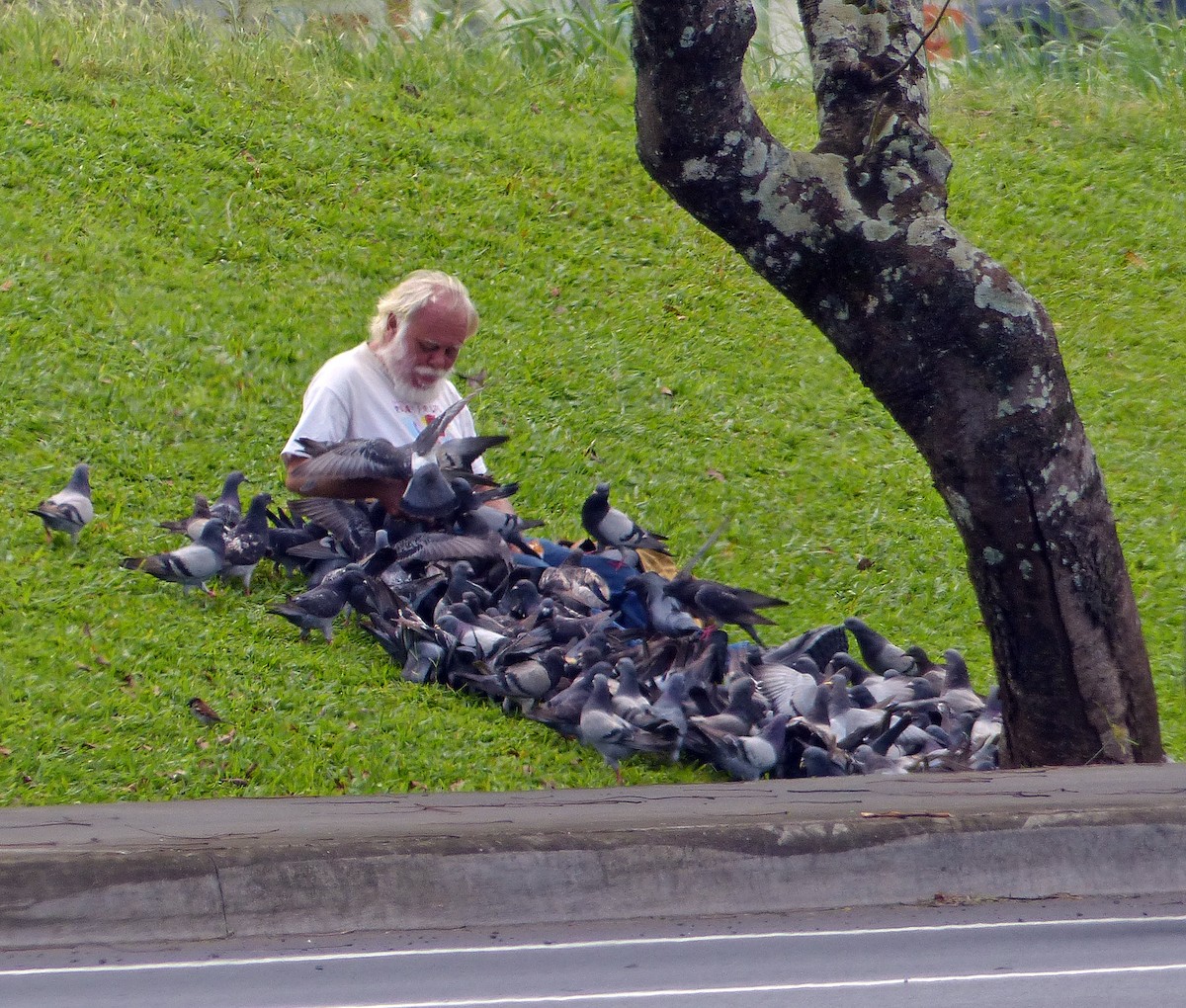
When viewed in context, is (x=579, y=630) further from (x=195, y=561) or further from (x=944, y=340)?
(x=944, y=340)

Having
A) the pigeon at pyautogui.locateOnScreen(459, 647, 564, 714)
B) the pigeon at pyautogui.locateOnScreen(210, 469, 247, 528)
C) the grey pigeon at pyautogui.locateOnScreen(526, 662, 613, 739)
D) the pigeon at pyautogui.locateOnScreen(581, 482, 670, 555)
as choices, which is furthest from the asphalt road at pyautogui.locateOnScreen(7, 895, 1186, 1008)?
the pigeon at pyautogui.locateOnScreen(210, 469, 247, 528)

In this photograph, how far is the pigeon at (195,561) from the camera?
22.3 feet

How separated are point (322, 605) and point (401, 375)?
115 centimetres

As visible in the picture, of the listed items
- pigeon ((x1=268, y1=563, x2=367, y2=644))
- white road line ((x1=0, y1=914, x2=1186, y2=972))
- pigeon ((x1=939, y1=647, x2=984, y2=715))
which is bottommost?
white road line ((x1=0, y1=914, x2=1186, y2=972))

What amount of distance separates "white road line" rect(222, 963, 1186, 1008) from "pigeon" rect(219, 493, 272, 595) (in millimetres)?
3478

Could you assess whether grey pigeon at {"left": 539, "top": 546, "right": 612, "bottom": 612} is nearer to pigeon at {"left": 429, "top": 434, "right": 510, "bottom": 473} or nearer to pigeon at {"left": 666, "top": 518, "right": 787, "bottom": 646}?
pigeon at {"left": 666, "top": 518, "right": 787, "bottom": 646}

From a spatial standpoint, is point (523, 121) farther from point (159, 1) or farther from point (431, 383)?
point (431, 383)

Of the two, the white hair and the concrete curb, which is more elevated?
the white hair

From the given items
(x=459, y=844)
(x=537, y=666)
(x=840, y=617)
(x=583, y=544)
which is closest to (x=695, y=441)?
(x=840, y=617)

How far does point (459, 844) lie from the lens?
4.32 metres

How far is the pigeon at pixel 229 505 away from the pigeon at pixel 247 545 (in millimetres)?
154

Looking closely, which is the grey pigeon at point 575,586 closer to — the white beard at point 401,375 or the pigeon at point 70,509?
the white beard at point 401,375

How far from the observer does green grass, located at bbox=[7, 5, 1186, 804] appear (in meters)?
6.05

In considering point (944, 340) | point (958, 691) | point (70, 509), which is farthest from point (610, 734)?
point (70, 509)
